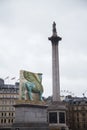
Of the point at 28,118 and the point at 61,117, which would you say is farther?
the point at 61,117

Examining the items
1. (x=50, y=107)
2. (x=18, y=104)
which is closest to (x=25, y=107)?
(x=18, y=104)

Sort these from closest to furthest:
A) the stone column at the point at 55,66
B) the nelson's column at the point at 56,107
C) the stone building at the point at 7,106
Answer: the nelson's column at the point at 56,107 < the stone column at the point at 55,66 < the stone building at the point at 7,106

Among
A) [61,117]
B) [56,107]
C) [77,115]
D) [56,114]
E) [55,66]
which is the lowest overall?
[61,117]

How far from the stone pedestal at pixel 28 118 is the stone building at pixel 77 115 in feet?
172

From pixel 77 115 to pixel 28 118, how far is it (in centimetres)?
5924

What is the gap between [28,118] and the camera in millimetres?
81938

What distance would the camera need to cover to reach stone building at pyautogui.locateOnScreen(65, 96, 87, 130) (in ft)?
442

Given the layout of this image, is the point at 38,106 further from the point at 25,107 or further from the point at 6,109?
the point at 6,109

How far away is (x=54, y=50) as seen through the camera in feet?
353

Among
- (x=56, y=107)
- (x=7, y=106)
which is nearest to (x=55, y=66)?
(x=56, y=107)

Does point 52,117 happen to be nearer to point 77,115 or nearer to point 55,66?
point 55,66

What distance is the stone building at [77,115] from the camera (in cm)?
13469

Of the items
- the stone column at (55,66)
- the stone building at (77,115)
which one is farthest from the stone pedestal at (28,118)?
the stone building at (77,115)

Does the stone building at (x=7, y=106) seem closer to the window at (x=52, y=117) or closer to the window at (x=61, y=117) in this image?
the window at (x=52, y=117)
